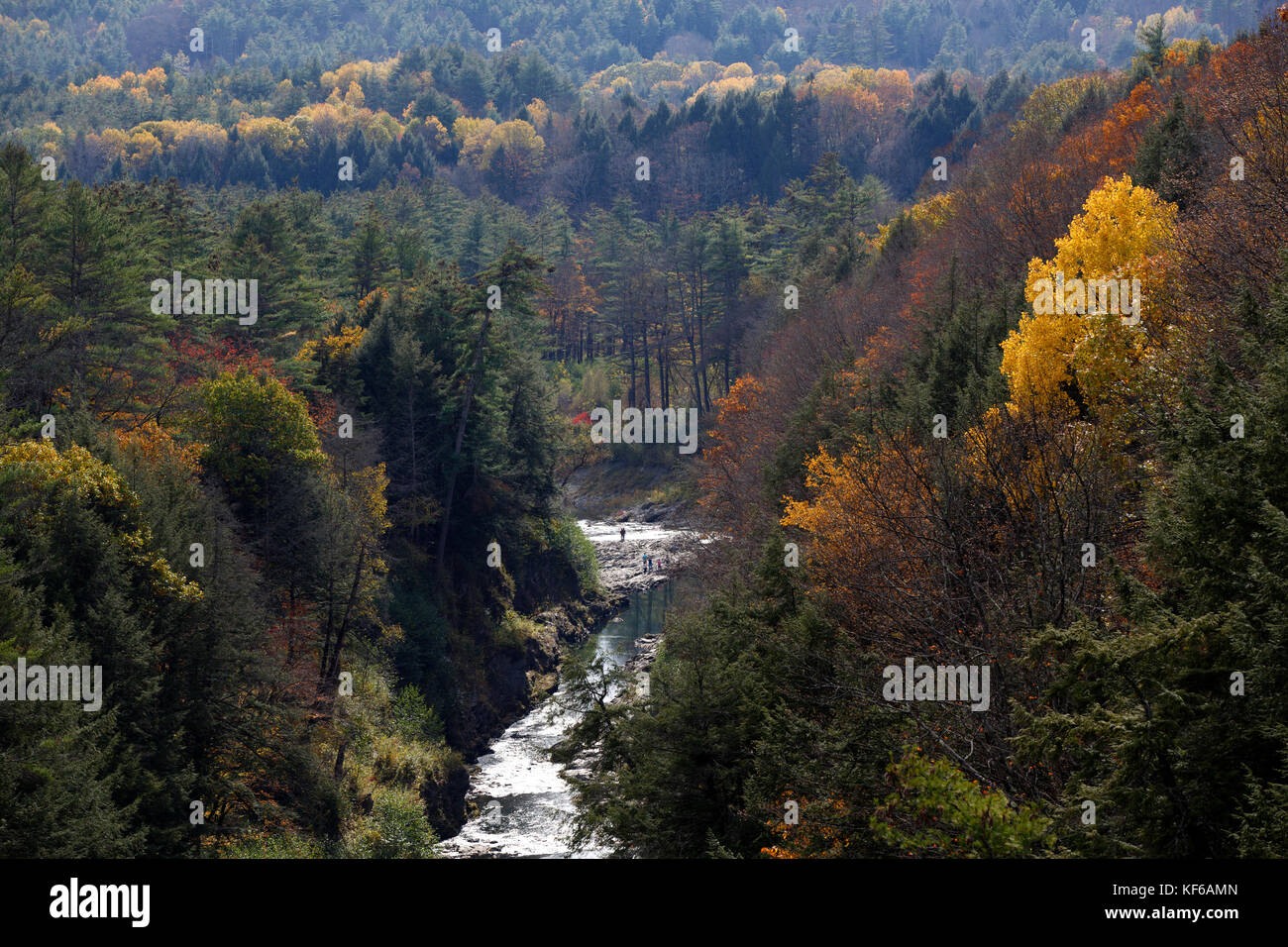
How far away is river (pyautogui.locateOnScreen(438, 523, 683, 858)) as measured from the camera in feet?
111

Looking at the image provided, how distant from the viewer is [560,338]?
334ft

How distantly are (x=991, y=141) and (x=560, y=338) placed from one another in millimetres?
42369

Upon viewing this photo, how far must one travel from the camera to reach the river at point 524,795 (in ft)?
111

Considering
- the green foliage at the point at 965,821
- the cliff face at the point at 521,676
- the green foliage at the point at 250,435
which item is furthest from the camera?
the cliff face at the point at 521,676
